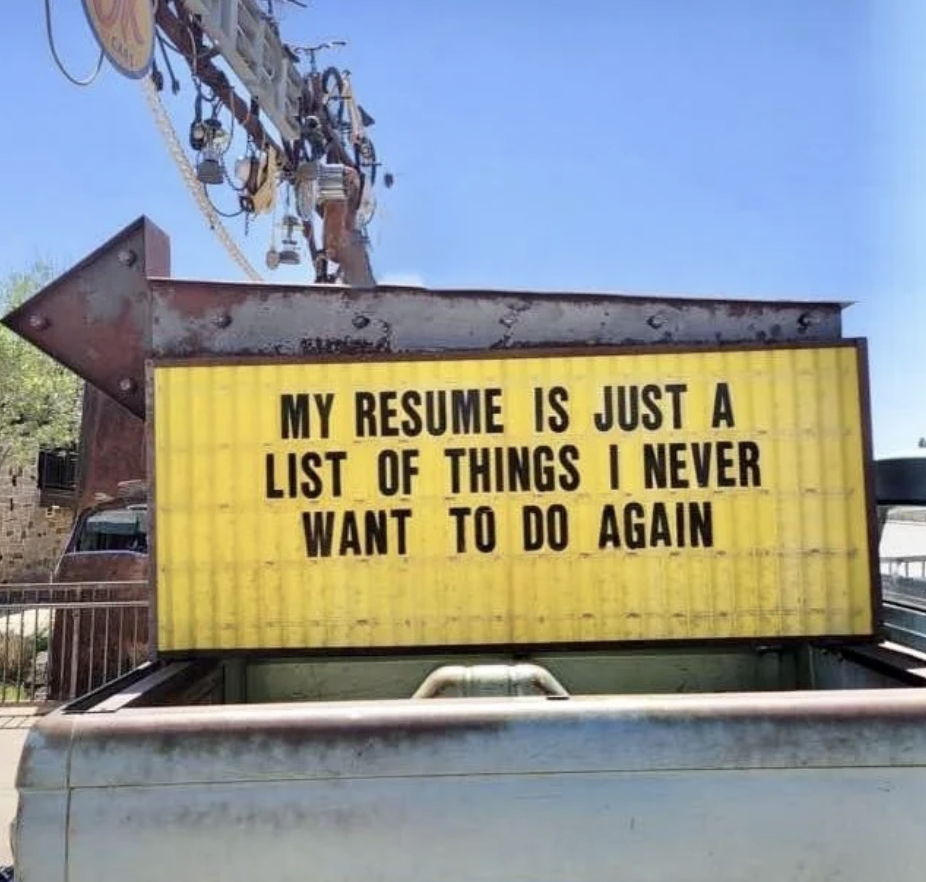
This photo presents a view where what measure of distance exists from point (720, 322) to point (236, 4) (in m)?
9.64

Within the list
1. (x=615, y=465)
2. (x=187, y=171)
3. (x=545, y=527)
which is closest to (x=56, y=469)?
(x=187, y=171)

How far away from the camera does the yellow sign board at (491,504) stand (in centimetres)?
390

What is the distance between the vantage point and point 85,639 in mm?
9500

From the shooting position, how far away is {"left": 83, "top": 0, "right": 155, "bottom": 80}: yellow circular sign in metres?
7.31

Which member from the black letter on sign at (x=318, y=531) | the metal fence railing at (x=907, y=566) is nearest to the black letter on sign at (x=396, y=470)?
the black letter on sign at (x=318, y=531)

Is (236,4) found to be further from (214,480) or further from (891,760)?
(891,760)

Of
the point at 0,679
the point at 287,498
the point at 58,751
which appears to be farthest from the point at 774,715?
the point at 0,679

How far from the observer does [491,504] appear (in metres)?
3.94

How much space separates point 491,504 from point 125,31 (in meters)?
6.29

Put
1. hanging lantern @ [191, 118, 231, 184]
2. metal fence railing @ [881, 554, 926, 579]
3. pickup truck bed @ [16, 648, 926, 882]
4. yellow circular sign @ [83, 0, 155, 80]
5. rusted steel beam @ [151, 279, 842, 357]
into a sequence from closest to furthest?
pickup truck bed @ [16, 648, 926, 882], rusted steel beam @ [151, 279, 842, 357], metal fence railing @ [881, 554, 926, 579], yellow circular sign @ [83, 0, 155, 80], hanging lantern @ [191, 118, 231, 184]

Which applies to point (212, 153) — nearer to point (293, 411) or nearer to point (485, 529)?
point (293, 411)

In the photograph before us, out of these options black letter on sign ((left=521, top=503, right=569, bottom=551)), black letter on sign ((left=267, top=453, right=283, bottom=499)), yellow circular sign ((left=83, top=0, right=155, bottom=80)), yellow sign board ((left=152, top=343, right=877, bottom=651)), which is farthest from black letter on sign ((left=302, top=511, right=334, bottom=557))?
yellow circular sign ((left=83, top=0, right=155, bottom=80))

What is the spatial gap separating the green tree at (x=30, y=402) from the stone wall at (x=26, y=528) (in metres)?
1.21

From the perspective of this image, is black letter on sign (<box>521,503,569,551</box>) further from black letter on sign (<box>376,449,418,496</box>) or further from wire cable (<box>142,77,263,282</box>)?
wire cable (<box>142,77,263,282</box>)
